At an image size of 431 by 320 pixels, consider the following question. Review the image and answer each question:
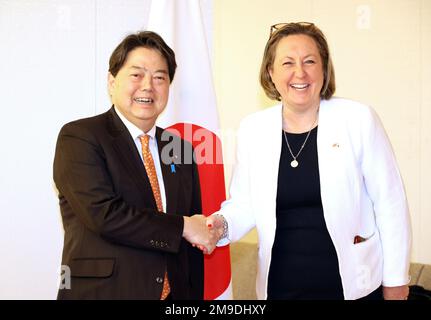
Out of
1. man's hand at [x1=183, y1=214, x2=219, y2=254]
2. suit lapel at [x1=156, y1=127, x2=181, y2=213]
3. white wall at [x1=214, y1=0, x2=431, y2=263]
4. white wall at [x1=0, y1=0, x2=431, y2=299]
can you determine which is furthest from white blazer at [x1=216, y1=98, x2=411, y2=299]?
white wall at [x1=214, y1=0, x2=431, y2=263]

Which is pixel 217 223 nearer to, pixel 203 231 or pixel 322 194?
pixel 203 231

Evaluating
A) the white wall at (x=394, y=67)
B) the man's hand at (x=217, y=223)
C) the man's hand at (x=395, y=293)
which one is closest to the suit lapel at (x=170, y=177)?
the man's hand at (x=217, y=223)

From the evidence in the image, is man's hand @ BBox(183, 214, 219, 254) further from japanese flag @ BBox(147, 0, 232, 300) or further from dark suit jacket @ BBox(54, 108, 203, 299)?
japanese flag @ BBox(147, 0, 232, 300)

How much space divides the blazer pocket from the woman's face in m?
1.04

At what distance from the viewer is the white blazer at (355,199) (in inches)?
82.0

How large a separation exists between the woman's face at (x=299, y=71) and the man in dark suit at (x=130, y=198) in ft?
1.72

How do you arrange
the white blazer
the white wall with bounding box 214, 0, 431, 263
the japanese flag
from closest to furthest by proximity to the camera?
the white blazer, the japanese flag, the white wall with bounding box 214, 0, 431, 263

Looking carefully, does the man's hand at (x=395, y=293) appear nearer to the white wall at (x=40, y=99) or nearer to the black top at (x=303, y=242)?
the black top at (x=303, y=242)

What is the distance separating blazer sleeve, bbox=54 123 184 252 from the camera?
1.86 metres

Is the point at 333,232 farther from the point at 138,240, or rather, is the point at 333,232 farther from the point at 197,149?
the point at 197,149

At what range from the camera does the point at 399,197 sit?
2143 mm
